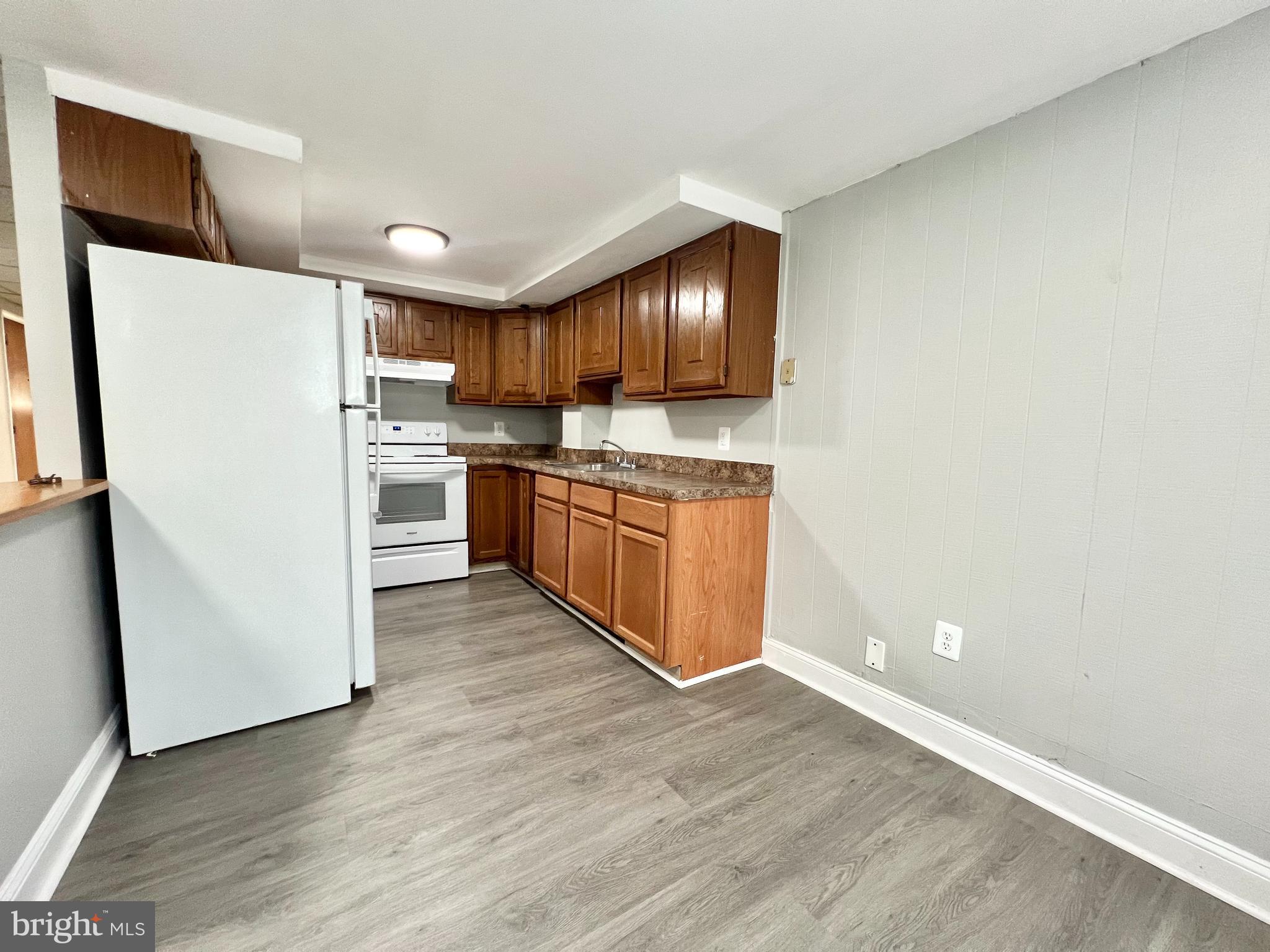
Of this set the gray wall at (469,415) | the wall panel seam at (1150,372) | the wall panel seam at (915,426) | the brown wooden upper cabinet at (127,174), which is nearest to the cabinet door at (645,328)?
the wall panel seam at (915,426)

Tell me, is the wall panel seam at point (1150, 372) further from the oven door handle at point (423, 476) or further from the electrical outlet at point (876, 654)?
the oven door handle at point (423, 476)

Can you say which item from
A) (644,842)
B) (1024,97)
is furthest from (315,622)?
(1024,97)

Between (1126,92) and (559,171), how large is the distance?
6.08 ft

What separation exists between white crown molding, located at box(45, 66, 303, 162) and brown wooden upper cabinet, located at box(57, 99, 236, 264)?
Answer: 0.02m

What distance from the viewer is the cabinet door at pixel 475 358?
4043 mm

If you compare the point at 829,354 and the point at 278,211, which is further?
the point at 278,211

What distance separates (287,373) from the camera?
5.95 feet

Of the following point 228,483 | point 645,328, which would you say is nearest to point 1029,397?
point 645,328

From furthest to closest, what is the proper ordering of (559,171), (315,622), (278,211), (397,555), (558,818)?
(397,555) → (278,211) → (559,171) → (315,622) → (558,818)

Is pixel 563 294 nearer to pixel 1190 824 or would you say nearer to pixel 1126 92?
pixel 1126 92

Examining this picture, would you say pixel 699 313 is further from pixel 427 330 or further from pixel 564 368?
pixel 427 330

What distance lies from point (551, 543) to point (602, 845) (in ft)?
6.63

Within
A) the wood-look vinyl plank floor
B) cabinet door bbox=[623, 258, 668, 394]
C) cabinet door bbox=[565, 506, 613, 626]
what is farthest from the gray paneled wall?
cabinet door bbox=[565, 506, 613, 626]

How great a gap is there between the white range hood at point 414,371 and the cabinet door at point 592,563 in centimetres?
155
